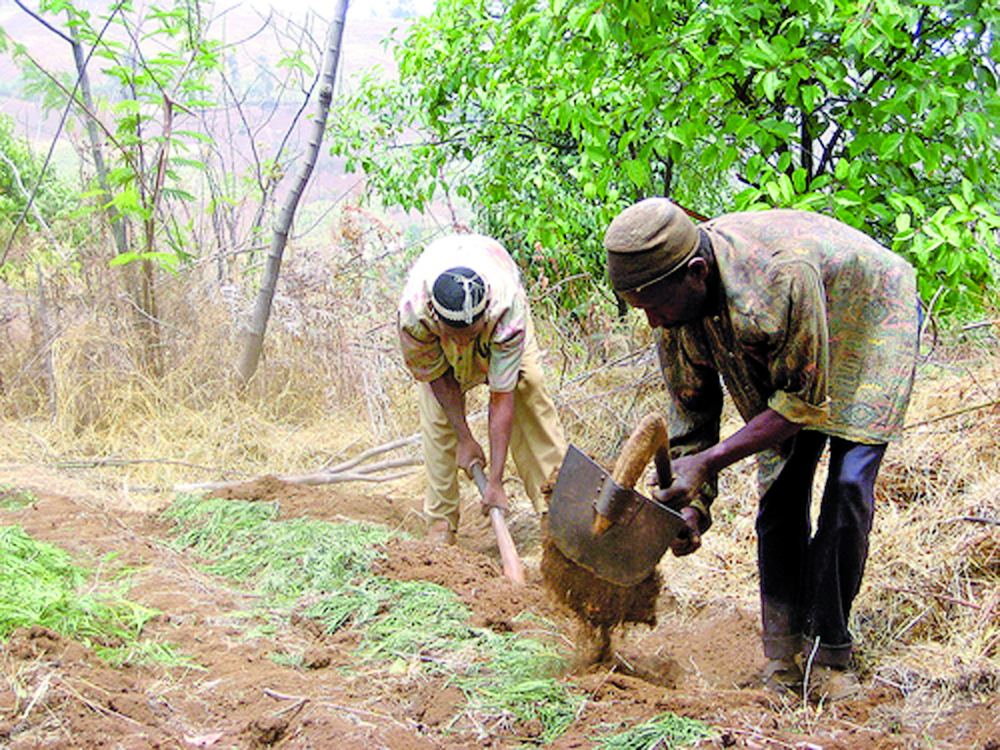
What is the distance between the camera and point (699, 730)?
8.02 ft

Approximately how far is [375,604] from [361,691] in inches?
29.6

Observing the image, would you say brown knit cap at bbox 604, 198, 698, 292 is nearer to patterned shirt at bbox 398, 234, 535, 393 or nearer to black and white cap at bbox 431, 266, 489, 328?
black and white cap at bbox 431, 266, 489, 328

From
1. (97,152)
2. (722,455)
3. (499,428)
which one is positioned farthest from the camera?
(97,152)

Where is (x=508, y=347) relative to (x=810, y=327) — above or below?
below

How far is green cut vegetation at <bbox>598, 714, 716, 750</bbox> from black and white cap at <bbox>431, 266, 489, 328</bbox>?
72.3 inches

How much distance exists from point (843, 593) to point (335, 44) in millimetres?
5316

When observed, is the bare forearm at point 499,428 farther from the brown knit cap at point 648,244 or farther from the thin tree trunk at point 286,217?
the thin tree trunk at point 286,217

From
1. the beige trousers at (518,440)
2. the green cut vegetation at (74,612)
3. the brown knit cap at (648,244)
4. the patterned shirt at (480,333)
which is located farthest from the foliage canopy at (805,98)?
the green cut vegetation at (74,612)

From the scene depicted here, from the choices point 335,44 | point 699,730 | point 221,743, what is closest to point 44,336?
point 335,44

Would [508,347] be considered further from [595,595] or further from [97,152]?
[97,152]

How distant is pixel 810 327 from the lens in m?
2.37

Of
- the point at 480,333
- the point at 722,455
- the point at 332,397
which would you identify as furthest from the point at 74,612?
the point at 332,397

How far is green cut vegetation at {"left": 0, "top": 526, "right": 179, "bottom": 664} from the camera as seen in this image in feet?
9.66

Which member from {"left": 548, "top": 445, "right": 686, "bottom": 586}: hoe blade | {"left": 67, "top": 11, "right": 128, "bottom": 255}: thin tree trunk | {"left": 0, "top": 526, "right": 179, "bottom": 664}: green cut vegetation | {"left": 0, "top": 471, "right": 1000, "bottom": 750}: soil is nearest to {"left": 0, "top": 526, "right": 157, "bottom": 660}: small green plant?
{"left": 0, "top": 526, "right": 179, "bottom": 664}: green cut vegetation
